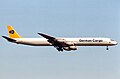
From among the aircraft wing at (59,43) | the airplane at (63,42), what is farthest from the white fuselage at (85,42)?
the aircraft wing at (59,43)

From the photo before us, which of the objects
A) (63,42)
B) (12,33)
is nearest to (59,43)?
(63,42)

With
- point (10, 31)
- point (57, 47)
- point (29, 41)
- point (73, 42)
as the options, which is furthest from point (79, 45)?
point (10, 31)

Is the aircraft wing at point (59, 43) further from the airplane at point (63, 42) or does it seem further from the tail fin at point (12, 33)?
the tail fin at point (12, 33)

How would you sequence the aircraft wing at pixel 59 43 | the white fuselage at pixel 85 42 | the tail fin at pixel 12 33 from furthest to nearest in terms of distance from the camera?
the tail fin at pixel 12 33
the white fuselage at pixel 85 42
the aircraft wing at pixel 59 43

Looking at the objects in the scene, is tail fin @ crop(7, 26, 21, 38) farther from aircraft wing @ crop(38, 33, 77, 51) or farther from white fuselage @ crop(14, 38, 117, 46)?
aircraft wing @ crop(38, 33, 77, 51)

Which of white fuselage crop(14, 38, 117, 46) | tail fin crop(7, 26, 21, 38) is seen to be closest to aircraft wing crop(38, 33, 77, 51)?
white fuselage crop(14, 38, 117, 46)

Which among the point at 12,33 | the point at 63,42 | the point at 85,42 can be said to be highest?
the point at 12,33

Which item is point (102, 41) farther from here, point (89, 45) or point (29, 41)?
point (29, 41)

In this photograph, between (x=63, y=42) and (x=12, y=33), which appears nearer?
(x=63, y=42)

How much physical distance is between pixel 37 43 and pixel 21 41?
21.8 ft

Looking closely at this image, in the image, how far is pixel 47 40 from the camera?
96.9 m

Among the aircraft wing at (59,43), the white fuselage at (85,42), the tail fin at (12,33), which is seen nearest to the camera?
the aircraft wing at (59,43)

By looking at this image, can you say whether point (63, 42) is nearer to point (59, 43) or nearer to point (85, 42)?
point (59, 43)

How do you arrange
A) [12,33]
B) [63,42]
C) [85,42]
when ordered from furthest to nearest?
1. [12,33]
2. [85,42]
3. [63,42]
